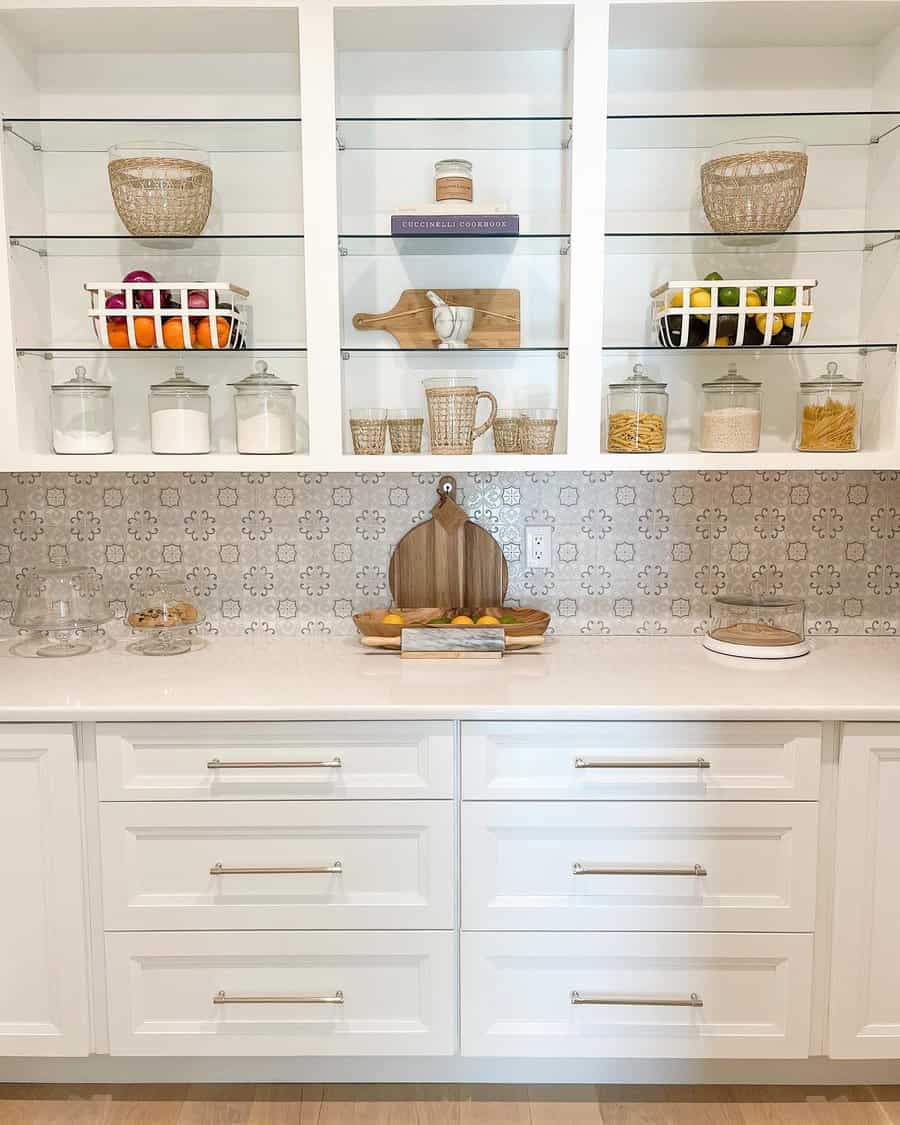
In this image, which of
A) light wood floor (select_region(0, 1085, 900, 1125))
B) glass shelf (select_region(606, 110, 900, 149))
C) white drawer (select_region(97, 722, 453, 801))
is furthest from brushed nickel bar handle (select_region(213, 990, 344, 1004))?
glass shelf (select_region(606, 110, 900, 149))

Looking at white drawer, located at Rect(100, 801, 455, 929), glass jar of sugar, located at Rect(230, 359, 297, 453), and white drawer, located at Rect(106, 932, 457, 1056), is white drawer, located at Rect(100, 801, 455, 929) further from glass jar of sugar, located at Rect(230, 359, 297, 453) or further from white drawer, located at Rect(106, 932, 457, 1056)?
glass jar of sugar, located at Rect(230, 359, 297, 453)

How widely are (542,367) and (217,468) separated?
82 cm

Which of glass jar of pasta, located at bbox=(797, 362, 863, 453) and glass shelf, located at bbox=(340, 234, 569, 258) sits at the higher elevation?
glass shelf, located at bbox=(340, 234, 569, 258)

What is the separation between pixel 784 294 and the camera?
227cm

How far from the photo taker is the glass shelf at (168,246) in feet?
7.82

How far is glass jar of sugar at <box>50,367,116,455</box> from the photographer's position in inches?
92.9

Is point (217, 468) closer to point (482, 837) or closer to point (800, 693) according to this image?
point (482, 837)

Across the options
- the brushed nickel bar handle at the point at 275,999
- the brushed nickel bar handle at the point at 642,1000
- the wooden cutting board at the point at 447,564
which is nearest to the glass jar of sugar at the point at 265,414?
the wooden cutting board at the point at 447,564

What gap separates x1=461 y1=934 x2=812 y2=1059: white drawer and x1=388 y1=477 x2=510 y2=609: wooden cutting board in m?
0.88

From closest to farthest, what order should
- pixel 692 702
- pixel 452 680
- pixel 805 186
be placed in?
1. pixel 692 702
2. pixel 452 680
3. pixel 805 186

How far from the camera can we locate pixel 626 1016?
2125 mm

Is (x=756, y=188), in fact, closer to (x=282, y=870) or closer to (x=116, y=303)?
(x=116, y=303)

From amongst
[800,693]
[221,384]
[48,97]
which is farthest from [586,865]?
[48,97]

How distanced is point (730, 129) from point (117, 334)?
5.01 ft
